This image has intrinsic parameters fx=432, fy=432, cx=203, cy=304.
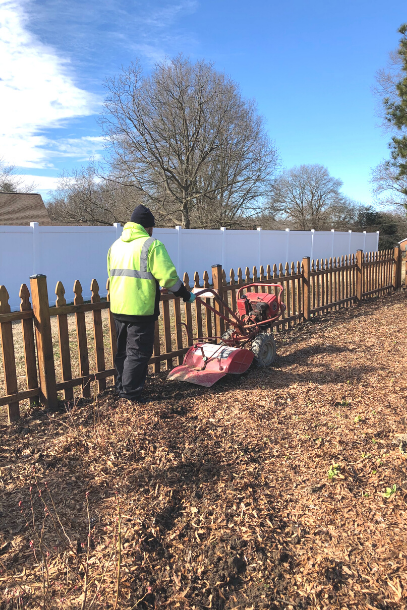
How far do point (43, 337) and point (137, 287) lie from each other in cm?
100

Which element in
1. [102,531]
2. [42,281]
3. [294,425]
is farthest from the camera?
[42,281]

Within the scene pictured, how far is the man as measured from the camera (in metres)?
3.88

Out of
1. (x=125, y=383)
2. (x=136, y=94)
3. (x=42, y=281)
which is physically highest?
(x=136, y=94)

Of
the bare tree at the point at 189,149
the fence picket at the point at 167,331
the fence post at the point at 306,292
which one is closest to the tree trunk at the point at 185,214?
the bare tree at the point at 189,149

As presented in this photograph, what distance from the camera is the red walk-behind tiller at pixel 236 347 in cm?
459

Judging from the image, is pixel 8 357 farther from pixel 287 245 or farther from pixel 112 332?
pixel 287 245

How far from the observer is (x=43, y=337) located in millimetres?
4016

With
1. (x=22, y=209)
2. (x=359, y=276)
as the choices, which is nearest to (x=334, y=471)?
(x=359, y=276)

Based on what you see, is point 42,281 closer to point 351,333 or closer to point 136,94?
point 351,333

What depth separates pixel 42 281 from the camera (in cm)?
400

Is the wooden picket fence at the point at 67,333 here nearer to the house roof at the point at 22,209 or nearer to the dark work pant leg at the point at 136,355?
the dark work pant leg at the point at 136,355

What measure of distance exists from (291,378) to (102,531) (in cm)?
306

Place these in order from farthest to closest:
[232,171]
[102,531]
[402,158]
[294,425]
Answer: [232,171], [402,158], [294,425], [102,531]

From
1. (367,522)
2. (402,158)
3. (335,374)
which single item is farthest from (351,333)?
(402,158)
